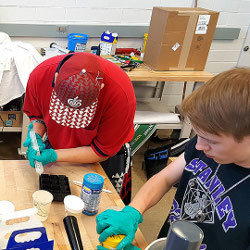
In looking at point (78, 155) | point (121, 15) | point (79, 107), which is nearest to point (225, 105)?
point (79, 107)

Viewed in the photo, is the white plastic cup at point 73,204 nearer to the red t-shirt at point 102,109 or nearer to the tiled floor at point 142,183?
the red t-shirt at point 102,109

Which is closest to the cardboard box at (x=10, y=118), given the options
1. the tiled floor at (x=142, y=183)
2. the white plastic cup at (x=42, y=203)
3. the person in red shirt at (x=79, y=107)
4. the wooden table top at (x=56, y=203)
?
the tiled floor at (x=142, y=183)

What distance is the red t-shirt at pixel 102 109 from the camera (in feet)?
4.93

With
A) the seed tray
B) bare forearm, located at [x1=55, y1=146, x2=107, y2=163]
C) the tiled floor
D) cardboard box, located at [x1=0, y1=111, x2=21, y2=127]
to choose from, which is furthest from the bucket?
the seed tray

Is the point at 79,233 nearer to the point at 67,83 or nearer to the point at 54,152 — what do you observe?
the point at 54,152

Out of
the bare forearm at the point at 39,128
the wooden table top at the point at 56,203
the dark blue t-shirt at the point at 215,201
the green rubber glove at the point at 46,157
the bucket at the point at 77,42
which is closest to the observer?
the dark blue t-shirt at the point at 215,201

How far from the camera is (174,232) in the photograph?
2.13 ft

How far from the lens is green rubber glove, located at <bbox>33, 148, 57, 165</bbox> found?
1.45 m

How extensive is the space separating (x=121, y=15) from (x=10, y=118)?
141 centimetres

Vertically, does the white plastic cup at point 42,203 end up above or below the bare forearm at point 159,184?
below

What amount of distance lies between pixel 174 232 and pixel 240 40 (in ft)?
11.7

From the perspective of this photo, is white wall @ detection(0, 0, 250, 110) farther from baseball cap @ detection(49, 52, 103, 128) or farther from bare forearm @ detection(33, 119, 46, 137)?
baseball cap @ detection(49, 52, 103, 128)

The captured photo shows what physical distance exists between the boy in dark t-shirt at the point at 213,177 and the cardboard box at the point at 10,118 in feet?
5.83

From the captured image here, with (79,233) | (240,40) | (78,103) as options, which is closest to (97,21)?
(240,40)
